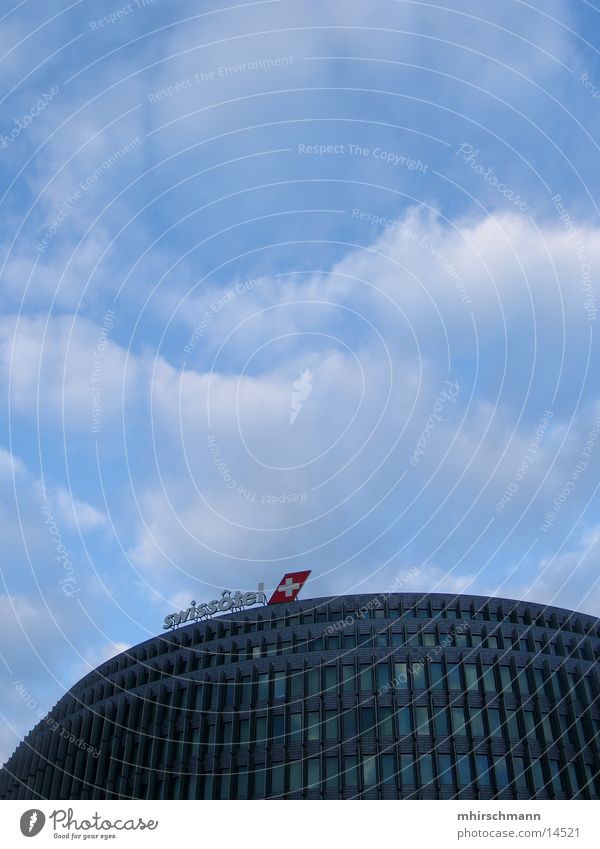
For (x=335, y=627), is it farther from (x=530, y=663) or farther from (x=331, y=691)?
(x=530, y=663)

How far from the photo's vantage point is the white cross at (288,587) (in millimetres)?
81169

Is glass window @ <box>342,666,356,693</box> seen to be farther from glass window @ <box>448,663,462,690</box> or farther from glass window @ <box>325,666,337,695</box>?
glass window @ <box>448,663,462,690</box>

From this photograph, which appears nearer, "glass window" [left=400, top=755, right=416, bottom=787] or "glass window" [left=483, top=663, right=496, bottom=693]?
"glass window" [left=400, top=755, right=416, bottom=787]

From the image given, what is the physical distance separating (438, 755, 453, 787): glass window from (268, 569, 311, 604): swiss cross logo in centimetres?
2409

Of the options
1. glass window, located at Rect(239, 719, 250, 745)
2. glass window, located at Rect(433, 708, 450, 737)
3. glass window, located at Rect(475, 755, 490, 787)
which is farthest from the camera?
glass window, located at Rect(239, 719, 250, 745)

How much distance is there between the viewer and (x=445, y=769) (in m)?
62.3

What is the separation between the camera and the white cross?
8117 centimetres

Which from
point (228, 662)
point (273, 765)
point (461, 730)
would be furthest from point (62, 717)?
point (461, 730)

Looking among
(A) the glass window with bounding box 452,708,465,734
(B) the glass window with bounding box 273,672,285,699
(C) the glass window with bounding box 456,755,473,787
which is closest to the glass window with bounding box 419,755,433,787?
(C) the glass window with bounding box 456,755,473,787

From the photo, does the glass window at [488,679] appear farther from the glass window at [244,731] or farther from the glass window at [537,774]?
the glass window at [244,731]
